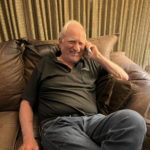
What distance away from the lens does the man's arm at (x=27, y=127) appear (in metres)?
0.92

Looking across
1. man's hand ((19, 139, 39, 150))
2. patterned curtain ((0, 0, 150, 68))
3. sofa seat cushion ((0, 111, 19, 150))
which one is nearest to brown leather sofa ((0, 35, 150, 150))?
sofa seat cushion ((0, 111, 19, 150))

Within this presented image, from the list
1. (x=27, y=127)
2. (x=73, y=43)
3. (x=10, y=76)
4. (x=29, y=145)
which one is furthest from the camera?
(x=10, y=76)

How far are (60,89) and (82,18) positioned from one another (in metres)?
0.95

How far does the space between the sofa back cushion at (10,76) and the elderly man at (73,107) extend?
187 mm

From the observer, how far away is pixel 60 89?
3.67 feet

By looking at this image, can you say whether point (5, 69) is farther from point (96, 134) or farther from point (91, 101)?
point (96, 134)

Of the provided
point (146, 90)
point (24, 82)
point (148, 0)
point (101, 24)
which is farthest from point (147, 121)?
point (148, 0)

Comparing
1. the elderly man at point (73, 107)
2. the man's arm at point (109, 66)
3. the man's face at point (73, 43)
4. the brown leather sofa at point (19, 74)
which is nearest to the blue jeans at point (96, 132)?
the elderly man at point (73, 107)

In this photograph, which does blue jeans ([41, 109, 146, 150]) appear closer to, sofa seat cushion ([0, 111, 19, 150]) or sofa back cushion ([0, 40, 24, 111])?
sofa seat cushion ([0, 111, 19, 150])

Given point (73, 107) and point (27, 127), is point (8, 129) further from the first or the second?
point (73, 107)

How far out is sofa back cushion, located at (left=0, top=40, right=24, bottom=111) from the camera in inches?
A: 48.6

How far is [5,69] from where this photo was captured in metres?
1.25

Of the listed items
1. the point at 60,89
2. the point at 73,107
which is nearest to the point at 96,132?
the point at 73,107

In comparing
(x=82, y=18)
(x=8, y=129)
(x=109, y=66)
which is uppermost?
(x=82, y=18)
